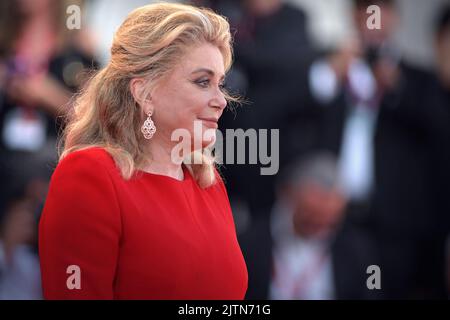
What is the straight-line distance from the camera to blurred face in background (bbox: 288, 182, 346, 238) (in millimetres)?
3654

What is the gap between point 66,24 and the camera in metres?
3.68

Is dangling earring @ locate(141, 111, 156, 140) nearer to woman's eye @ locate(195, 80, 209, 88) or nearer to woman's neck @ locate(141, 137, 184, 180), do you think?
woman's neck @ locate(141, 137, 184, 180)

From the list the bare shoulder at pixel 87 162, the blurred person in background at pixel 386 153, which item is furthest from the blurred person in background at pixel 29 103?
the bare shoulder at pixel 87 162

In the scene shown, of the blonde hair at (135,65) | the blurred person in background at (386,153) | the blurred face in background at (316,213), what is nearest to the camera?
the blonde hair at (135,65)

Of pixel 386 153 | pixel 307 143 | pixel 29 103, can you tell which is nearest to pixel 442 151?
pixel 386 153

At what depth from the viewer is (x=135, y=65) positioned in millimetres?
1717

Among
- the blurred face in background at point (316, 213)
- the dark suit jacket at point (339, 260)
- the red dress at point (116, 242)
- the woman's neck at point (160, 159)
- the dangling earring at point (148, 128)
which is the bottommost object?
the dark suit jacket at point (339, 260)

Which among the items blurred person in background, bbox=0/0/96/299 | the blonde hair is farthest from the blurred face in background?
the blonde hair

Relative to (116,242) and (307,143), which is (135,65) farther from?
(307,143)

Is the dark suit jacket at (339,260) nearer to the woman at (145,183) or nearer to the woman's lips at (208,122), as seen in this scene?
the woman at (145,183)

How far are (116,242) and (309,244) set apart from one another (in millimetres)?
2119

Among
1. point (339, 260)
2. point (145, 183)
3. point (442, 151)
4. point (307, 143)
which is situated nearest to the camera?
point (145, 183)

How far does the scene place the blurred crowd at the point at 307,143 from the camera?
3.54 m
